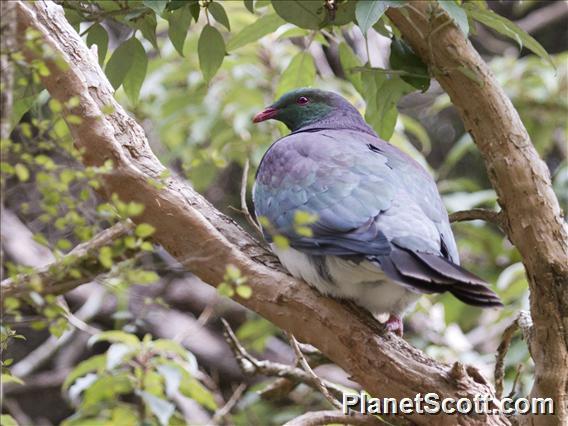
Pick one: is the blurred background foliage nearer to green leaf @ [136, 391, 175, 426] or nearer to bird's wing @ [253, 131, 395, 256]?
green leaf @ [136, 391, 175, 426]

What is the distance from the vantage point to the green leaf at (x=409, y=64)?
9.61ft

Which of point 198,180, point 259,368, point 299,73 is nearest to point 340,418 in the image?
point 259,368

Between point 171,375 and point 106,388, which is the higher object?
point 171,375

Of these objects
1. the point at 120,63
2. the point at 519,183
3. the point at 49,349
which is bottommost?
the point at 49,349

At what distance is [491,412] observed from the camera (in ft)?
7.99

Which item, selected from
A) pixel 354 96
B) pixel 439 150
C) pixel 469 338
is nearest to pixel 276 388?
pixel 354 96

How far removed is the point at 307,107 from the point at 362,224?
1277mm

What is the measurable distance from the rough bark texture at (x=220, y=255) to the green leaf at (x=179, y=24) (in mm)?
388

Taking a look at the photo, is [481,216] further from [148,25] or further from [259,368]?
[148,25]

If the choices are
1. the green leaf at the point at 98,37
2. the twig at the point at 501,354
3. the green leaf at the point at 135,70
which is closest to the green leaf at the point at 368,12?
the green leaf at the point at 135,70

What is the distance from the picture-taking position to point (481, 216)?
9.77 feet

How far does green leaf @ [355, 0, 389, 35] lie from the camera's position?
2426 mm

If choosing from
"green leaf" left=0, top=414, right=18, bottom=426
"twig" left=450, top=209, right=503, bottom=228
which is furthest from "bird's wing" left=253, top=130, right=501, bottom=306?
"green leaf" left=0, top=414, right=18, bottom=426

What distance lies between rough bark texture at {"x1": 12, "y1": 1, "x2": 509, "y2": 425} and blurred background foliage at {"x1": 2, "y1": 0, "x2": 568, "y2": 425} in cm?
11
